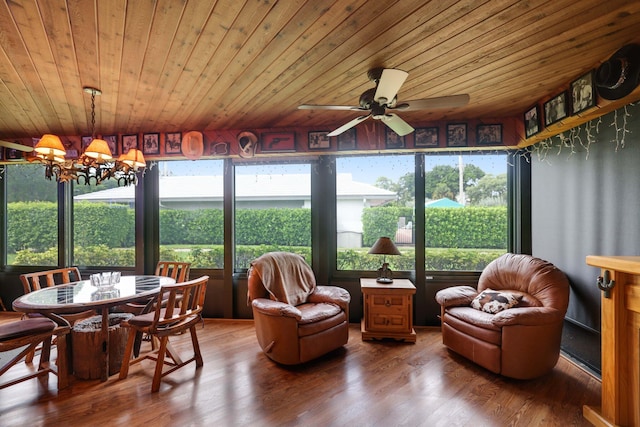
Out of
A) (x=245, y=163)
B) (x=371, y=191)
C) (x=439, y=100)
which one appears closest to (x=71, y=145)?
(x=245, y=163)

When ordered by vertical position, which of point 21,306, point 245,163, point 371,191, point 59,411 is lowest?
point 59,411

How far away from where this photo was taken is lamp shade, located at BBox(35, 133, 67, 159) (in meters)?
2.55

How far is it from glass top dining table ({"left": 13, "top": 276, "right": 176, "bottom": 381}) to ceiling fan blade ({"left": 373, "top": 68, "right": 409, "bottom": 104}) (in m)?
2.65

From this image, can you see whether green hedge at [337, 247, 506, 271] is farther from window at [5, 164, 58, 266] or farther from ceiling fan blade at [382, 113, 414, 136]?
window at [5, 164, 58, 266]

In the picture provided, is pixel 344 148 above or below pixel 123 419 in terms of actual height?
above

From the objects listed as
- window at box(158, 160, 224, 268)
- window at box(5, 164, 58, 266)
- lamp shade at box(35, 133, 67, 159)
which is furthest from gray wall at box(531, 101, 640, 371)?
window at box(5, 164, 58, 266)

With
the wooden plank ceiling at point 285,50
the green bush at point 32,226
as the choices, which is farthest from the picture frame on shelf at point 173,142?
the green bush at point 32,226

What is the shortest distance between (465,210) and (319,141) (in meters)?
2.18

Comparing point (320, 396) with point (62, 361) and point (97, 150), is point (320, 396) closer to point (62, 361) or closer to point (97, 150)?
point (62, 361)

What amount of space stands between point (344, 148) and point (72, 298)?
3.24 m

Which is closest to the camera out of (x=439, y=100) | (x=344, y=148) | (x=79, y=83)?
(x=439, y=100)

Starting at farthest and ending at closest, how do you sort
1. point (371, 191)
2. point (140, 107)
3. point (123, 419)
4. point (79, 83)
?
1. point (371, 191)
2. point (140, 107)
3. point (79, 83)
4. point (123, 419)

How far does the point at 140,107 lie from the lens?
327 cm

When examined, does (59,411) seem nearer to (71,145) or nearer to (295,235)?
(295,235)
